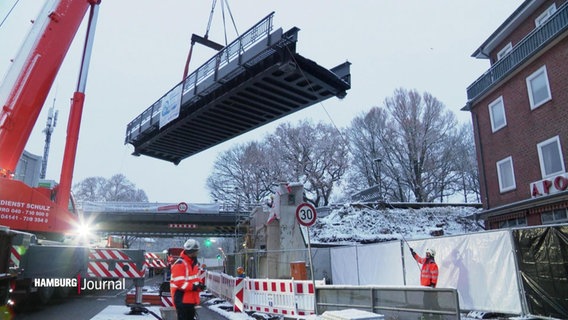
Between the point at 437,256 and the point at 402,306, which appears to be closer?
the point at 402,306

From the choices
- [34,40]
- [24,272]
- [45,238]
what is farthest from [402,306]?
[34,40]

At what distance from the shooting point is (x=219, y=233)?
48.4m

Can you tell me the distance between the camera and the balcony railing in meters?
16.0

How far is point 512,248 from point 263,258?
39.2 ft

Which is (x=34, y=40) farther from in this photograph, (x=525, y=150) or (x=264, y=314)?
(x=525, y=150)

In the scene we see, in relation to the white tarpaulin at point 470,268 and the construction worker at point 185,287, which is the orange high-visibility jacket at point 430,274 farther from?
the construction worker at point 185,287

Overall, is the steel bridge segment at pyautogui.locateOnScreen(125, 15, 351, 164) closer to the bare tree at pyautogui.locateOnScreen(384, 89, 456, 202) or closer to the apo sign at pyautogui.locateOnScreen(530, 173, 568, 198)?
the apo sign at pyautogui.locateOnScreen(530, 173, 568, 198)

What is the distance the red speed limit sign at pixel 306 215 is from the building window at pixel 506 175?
45.8 ft

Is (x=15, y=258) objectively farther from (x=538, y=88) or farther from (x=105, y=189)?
(x=105, y=189)

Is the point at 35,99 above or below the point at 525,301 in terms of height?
→ above

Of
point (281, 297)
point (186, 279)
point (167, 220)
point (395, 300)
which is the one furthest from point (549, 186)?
point (167, 220)

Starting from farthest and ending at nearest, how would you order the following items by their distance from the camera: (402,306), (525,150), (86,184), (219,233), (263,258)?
(86,184), (219,233), (263,258), (525,150), (402,306)

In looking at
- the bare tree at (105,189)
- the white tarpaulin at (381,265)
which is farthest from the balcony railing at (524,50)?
the bare tree at (105,189)

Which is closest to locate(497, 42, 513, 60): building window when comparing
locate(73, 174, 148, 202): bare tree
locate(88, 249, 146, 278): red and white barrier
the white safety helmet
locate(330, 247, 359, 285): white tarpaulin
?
locate(330, 247, 359, 285): white tarpaulin
